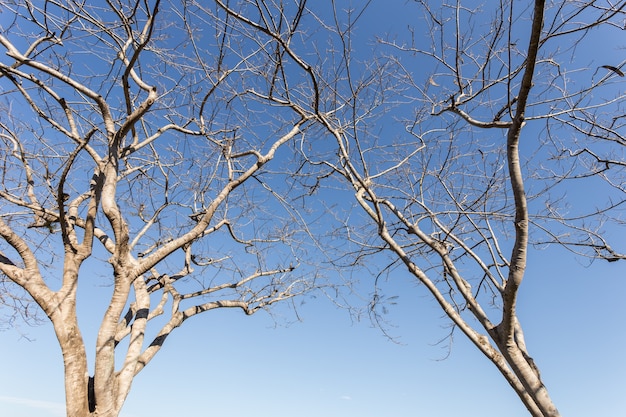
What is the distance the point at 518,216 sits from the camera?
8.43 ft

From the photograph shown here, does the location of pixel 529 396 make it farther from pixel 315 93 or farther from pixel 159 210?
pixel 159 210

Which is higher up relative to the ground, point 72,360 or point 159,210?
point 159,210

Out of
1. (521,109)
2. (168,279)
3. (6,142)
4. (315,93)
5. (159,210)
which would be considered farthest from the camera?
(168,279)

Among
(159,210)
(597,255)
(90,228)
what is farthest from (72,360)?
(597,255)

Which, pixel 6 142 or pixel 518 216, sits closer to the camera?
pixel 518 216

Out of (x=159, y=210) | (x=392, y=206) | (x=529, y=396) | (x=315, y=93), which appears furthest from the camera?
(x=159, y=210)

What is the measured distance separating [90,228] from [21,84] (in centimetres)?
175

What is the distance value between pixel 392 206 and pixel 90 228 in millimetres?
2814

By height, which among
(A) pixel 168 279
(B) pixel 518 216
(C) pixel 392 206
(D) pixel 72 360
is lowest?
(D) pixel 72 360

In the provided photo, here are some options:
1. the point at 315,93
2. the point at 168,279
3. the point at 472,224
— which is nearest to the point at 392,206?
the point at 472,224

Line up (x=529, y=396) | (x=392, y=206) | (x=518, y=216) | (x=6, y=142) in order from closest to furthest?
1. (x=518, y=216)
2. (x=529, y=396)
3. (x=392, y=206)
4. (x=6, y=142)

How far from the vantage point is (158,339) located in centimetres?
473

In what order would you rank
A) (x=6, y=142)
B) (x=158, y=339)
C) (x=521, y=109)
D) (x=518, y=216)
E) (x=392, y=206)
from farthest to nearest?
(x=158, y=339), (x=6, y=142), (x=392, y=206), (x=518, y=216), (x=521, y=109)

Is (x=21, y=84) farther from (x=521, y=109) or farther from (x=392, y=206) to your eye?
(x=521, y=109)
